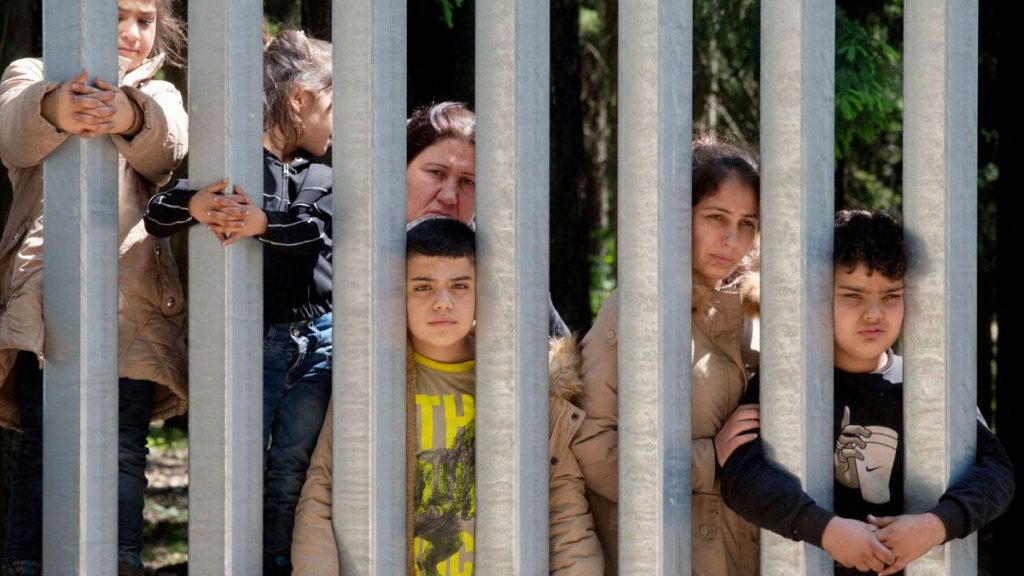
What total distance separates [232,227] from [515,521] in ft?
2.91

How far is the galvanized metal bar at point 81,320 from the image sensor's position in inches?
116

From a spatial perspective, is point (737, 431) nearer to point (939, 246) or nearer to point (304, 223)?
point (939, 246)

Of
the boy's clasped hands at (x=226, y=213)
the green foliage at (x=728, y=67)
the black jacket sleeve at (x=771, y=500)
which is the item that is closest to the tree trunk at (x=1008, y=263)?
the green foliage at (x=728, y=67)

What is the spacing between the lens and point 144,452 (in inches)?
134

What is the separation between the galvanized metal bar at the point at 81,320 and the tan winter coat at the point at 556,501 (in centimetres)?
42

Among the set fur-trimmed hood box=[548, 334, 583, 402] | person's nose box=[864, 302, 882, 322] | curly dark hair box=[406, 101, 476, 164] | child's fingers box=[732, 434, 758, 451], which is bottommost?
child's fingers box=[732, 434, 758, 451]

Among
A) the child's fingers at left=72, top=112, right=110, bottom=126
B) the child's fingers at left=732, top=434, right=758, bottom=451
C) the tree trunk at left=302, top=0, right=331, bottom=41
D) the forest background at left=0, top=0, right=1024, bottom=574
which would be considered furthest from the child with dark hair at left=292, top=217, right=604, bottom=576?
the tree trunk at left=302, top=0, right=331, bottom=41

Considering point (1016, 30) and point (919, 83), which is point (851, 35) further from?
point (919, 83)

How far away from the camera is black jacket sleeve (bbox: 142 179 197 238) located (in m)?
3.01

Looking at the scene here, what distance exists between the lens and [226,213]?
292 centimetres

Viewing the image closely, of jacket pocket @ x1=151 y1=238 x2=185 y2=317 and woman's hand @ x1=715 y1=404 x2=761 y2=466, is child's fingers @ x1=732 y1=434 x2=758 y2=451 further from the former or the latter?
jacket pocket @ x1=151 y1=238 x2=185 y2=317

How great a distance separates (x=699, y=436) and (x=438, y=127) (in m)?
1.15

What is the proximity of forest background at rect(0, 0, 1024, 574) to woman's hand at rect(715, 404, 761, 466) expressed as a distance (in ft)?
9.46

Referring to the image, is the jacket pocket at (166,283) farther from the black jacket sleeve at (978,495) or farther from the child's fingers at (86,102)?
the black jacket sleeve at (978,495)
